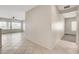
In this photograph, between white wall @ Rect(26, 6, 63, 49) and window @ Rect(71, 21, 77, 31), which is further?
window @ Rect(71, 21, 77, 31)

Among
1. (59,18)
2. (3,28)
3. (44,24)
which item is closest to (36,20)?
(44,24)

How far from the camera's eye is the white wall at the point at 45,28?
4047 millimetres

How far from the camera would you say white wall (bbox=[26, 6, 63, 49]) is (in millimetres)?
4047

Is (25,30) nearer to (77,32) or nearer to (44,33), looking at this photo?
(44,33)

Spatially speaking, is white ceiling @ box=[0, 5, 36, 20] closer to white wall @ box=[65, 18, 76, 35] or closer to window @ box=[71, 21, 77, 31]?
white wall @ box=[65, 18, 76, 35]

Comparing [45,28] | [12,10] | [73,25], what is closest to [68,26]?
[73,25]

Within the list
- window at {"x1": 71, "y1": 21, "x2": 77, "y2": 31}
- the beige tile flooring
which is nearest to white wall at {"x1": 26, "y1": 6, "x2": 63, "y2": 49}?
the beige tile flooring

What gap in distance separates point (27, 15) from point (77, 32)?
3037mm

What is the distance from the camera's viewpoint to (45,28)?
422 cm

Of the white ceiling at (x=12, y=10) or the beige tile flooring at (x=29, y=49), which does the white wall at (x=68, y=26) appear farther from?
the white ceiling at (x=12, y=10)

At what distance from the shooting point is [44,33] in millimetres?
4277

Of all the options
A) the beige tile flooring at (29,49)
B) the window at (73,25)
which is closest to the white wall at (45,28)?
the beige tile flooring at (29,49)

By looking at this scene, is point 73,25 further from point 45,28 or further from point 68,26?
point 45,28
